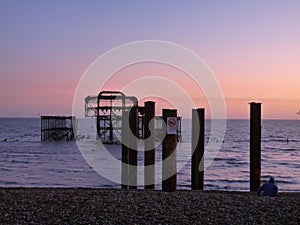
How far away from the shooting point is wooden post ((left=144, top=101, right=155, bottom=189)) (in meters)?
11.9

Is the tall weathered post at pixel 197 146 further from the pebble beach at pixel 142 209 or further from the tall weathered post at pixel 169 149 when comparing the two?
the pebble beach at pixel 142 209

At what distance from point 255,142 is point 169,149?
260 cm

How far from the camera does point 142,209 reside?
880cm

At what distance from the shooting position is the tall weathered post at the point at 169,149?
11.2 m

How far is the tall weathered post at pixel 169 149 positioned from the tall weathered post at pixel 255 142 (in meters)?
2.25

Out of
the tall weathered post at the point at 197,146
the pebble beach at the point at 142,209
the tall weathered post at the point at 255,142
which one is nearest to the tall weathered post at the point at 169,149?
the pebble beach at the point at 142,209

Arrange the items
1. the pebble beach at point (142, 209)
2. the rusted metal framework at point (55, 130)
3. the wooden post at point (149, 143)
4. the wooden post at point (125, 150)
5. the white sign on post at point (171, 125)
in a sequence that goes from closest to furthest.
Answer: the pebble beach at point (142, 209)
the white sign on post at point (171, 125)
the wooden post at point (149, 143)
the wooden post at point (125, 150)
the rusted metal framework at point (55, 130)

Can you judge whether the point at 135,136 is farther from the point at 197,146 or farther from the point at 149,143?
the point at 197,146

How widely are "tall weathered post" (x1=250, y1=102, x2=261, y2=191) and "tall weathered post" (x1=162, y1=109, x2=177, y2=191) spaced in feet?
7.40

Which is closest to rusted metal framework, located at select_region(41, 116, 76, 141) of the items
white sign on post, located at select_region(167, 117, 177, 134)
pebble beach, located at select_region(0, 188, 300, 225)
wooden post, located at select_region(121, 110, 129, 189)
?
wooden post, located at select_region(121, 110, 129, 189)

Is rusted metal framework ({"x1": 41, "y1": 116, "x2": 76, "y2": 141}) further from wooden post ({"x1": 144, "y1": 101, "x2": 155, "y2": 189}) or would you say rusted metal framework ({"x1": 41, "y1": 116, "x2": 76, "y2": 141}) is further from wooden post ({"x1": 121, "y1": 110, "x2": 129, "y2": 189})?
wooden post ({"x1": 144, "y1": 101, "x2": 155, "y2": 189})

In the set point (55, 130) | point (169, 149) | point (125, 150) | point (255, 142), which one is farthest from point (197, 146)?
point (55, 130)

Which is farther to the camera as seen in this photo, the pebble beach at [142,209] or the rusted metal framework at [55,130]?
the rusted metal framework at [55,130]

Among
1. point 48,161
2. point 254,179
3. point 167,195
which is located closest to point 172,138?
point 167,195
